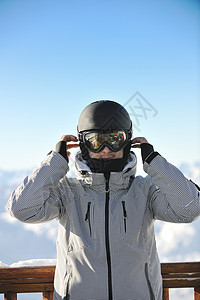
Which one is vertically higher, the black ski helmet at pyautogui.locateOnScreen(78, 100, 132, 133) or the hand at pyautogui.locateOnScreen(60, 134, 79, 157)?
the black ski helmet at pyautogui.locateOnScreen(78, 100, 132, 133)

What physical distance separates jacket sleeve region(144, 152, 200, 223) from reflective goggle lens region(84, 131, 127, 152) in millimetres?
248

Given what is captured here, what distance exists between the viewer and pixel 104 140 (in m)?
2.10

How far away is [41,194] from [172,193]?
0.80 m

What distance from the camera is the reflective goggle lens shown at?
6.89 ft

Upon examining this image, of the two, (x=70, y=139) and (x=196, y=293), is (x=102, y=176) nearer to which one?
(x=70, y=139)

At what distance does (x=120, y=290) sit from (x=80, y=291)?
24 centimetres

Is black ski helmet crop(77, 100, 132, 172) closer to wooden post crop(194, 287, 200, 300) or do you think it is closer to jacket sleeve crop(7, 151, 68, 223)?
jacket sleeve crop(7, 151, 68, 223)

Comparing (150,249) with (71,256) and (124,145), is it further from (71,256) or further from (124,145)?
(124,145)

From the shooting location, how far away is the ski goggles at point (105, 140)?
2100 millimetres

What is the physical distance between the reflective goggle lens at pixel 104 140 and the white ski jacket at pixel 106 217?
0.16 m

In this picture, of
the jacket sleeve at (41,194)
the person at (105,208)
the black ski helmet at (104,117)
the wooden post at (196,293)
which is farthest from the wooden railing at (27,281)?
the black ski helmet at (104,117)

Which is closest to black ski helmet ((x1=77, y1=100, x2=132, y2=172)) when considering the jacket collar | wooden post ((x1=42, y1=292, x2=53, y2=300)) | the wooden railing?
the jacket collar

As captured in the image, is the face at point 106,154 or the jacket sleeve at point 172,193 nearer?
the jacket sleeve at point 172,193

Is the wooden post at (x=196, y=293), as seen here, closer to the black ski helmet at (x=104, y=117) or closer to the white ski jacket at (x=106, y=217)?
the white ski jacket at (x=106, y=217)
